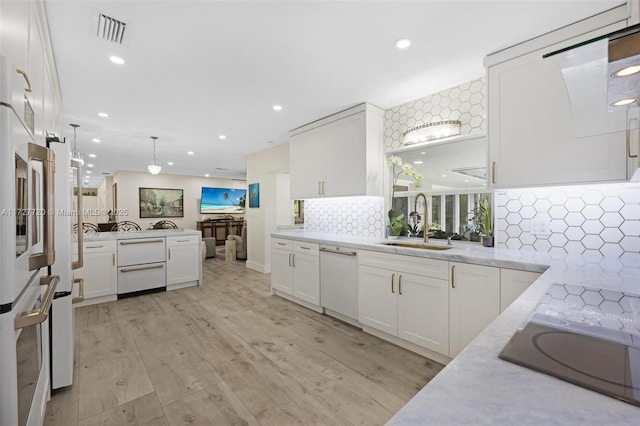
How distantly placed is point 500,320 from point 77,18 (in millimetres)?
2889

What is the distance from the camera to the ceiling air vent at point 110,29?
6.12 feet

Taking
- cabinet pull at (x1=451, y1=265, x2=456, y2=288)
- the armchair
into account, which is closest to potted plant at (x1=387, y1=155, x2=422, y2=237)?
cabinet pull at (x1=451, y1=265, x2=456, y2=288)

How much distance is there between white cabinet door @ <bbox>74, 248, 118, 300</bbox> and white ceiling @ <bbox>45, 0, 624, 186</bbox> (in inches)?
73.4

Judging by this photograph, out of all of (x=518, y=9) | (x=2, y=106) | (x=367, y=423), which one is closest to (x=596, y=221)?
(x=518, y=9)

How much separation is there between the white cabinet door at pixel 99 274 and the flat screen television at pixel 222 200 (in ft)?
21.4

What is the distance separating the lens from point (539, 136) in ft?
6.60

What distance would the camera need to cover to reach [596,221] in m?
2.03

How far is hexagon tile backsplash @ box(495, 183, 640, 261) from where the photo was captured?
1.93 m

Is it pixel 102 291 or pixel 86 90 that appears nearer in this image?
pixel 86 90

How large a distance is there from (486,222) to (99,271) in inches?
184

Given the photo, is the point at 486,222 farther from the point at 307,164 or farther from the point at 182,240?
the point at 182,240

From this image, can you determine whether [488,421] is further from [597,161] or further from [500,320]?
[597,161]

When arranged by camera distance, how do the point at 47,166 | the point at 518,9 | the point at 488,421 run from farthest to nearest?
1. the point at 518,9
2. the point at 47,166
3. the point at 488,421

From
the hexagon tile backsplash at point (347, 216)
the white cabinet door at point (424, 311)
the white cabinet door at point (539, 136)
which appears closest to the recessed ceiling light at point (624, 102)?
the white cabinet door at point (539, 136)
